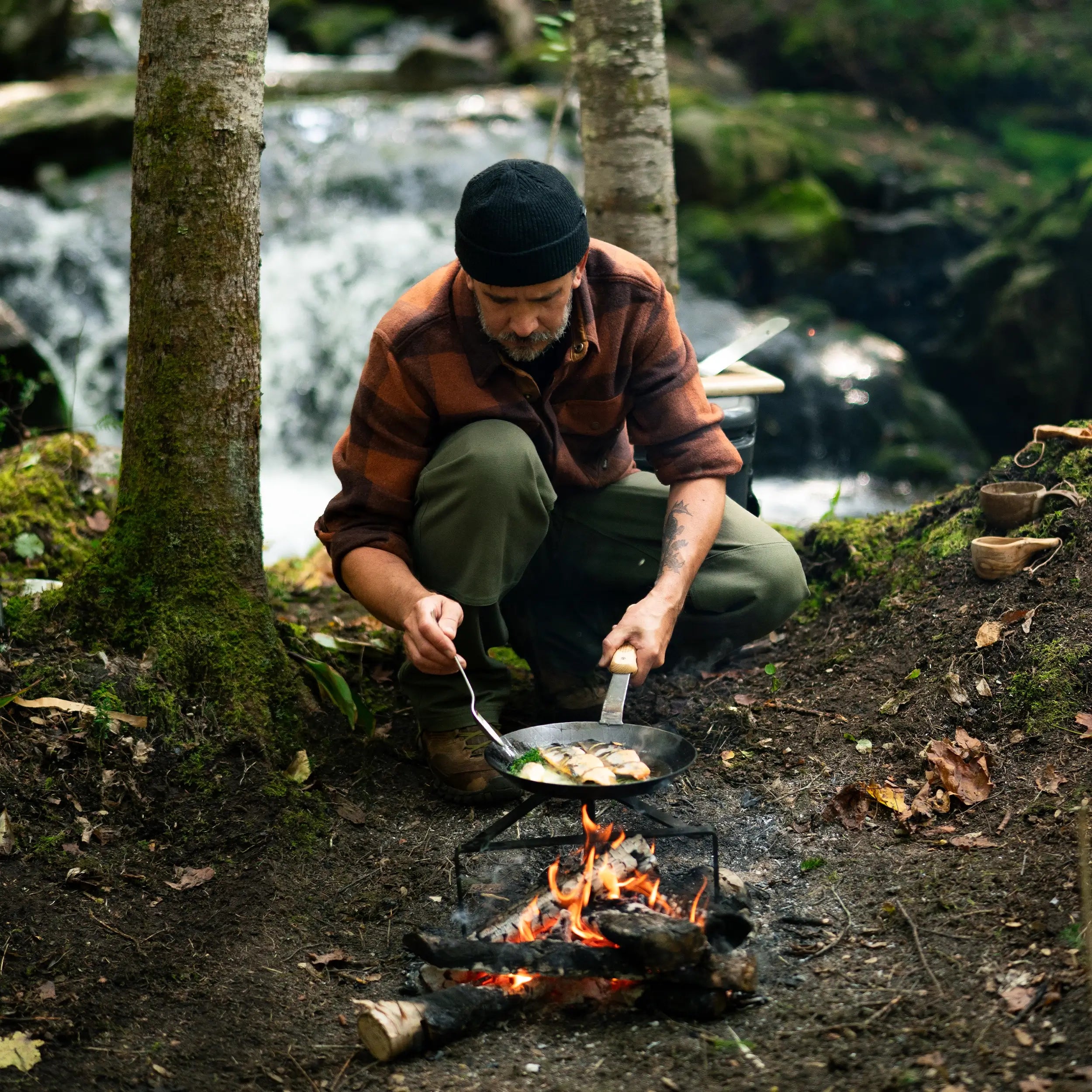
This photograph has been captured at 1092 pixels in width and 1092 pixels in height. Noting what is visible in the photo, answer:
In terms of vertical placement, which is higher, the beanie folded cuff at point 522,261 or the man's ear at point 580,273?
the beanie folded cuff at point 522,261

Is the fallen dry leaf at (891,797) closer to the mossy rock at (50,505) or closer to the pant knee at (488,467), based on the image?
the pant knee at (488,467)

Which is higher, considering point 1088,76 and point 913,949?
point 1088,76

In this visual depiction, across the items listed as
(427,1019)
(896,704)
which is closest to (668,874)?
(427,1019)

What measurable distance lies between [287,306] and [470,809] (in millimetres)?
6402

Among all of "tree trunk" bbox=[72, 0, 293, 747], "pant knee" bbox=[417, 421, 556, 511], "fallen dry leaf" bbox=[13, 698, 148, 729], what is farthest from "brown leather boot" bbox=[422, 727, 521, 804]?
"fallen dry leaf" bbox=[13, 698, 148, 729]

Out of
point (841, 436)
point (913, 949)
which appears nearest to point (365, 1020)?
point (913, 949)

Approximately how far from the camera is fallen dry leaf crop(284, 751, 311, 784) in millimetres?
3406

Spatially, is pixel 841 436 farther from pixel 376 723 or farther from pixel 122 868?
pixel 122 868

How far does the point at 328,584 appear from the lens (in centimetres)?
516

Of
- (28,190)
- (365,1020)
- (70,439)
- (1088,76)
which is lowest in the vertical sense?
(365,1020)

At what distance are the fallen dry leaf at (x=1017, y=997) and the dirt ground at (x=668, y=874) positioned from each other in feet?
0.03

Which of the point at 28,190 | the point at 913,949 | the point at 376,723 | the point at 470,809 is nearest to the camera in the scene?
the point at 913,949

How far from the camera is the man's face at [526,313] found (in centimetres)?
305

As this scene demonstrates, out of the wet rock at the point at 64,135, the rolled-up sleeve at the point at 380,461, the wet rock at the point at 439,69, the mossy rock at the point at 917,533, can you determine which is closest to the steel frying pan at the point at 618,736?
the rolled-up sleeve at the point at 380,461
